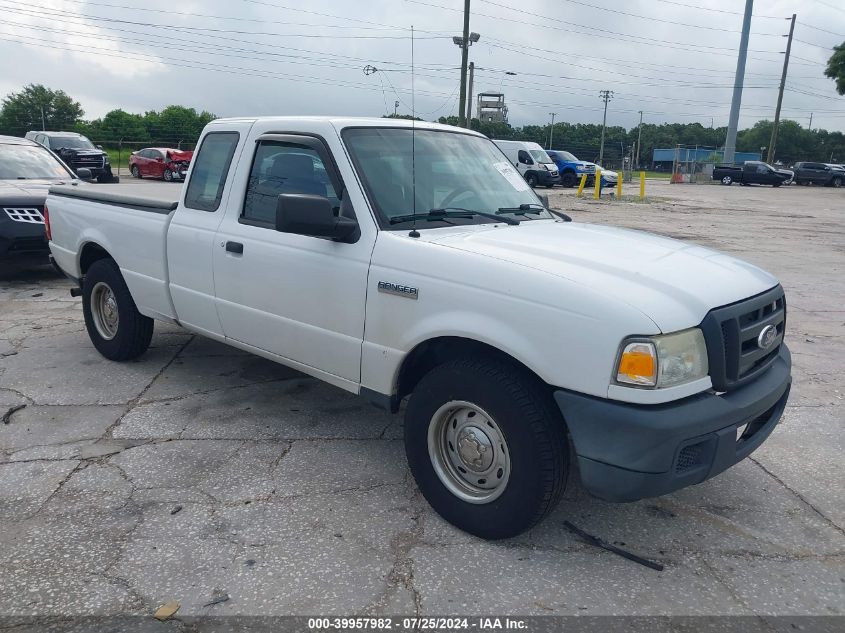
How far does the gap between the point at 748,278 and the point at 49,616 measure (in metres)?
3.32

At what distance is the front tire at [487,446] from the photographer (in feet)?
9.23

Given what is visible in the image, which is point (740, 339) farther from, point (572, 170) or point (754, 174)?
point (754, 174)

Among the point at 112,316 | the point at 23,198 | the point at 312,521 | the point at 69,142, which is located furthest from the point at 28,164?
the point at 69,142

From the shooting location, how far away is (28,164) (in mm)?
9852

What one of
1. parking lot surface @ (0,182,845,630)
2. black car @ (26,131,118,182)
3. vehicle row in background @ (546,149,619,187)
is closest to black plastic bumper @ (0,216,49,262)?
parking lot surface @ (0,182,845,630)

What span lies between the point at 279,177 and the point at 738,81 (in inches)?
2192

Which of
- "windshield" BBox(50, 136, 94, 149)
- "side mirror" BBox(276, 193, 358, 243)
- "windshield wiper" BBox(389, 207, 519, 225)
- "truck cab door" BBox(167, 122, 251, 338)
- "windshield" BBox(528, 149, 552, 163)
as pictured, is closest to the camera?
"side mirror" BBox(276, 193, 358, 243)

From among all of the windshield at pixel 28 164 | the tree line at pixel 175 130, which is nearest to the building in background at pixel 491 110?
the tree line at pixel 175 130

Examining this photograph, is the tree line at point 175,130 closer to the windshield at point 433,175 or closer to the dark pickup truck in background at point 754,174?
the windshield at point 433,175

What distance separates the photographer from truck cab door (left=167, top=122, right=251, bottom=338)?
434 centimetres

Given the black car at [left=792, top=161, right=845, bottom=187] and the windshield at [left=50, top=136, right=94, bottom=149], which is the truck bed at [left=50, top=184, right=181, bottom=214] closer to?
the windshield at [left=50, top=136, right=94, bottom=149]

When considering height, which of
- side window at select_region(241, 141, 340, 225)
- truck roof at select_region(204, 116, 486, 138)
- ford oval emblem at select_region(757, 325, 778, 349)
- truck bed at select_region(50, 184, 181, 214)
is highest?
truck roof at select_region(204, 116, 486, 138)

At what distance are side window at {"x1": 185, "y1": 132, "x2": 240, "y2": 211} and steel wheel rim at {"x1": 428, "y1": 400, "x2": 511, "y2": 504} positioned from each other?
2198 mm

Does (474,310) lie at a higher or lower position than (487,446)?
higher
